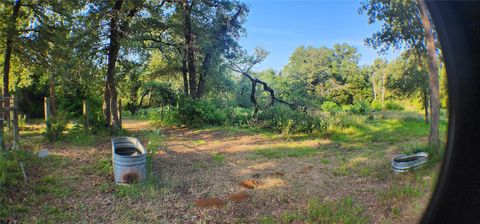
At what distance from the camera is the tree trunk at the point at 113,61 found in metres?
7.33

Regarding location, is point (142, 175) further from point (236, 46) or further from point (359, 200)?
point (359, 200)

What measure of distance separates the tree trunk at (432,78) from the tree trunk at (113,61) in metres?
7.75

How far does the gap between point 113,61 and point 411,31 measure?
906cm

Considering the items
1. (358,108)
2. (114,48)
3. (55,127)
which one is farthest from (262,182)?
(55,127)

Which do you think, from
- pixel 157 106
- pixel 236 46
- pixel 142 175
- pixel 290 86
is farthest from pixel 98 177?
pixel 157 106

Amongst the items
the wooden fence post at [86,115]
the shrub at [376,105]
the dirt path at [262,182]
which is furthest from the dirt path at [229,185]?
A: the wooden fence post at [86,115]

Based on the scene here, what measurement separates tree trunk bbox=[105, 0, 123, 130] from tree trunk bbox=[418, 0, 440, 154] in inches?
305

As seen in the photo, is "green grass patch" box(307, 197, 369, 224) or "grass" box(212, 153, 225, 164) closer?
"green grass patch" box(307, 197, 369, 224)

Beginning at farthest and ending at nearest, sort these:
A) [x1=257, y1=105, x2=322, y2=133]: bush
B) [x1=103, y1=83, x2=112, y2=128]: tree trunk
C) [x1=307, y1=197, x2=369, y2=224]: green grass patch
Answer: [x1=103, y1=83, x2=112, y2=128]: tree trunk
[x1=257, y1=105, x2=322, y2=133]: bush
[x1=307, y1=197, x2=369, y2=224]: green grass patch

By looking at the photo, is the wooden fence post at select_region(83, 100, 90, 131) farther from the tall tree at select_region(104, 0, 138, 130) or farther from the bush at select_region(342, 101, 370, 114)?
the bush at select_region(342, 101, 370, 114)

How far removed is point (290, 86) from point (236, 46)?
A: 2.51 feet

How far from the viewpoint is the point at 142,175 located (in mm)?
4344

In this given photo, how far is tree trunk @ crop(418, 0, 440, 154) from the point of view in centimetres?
65

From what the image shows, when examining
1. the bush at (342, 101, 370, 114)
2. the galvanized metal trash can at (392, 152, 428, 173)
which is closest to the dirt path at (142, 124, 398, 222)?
the galvanized metal trash can at (392, 152, 428, 173)
